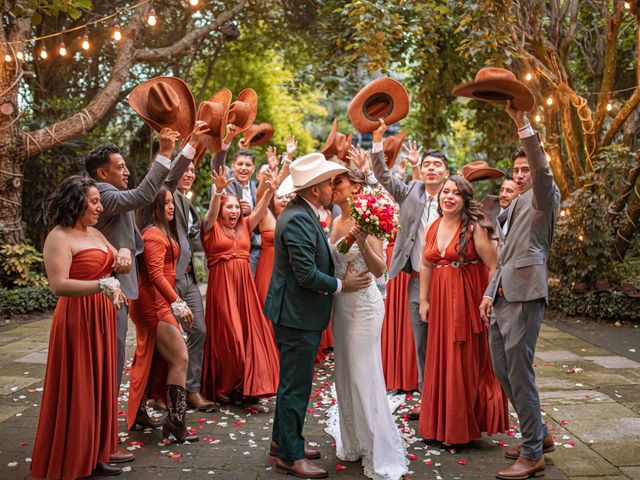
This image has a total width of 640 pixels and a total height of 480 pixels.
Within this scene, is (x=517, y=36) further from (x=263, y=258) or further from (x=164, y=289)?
(x=164, y=289)

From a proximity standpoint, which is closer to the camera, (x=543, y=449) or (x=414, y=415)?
(x=543, y=449)

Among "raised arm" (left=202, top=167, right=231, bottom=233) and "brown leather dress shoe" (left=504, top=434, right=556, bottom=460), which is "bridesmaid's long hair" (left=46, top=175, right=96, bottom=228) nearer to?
"raised arm" (left=202, top=167, right=231, bottom=233)

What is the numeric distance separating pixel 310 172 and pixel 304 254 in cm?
56

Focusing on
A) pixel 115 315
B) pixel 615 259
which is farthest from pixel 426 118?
pixel 115 315

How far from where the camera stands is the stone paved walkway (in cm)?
428

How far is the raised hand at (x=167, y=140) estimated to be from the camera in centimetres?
461

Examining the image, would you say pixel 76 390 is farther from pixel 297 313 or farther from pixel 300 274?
pixel 300 274

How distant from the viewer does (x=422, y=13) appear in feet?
36.0

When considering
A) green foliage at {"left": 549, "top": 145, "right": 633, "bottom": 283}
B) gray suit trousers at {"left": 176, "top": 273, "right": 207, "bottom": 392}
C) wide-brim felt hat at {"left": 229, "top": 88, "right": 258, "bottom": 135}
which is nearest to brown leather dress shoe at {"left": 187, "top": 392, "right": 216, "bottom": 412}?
gray suit trousers at {"left": 176, "top": 273, "right": 207, "bottom": 392}

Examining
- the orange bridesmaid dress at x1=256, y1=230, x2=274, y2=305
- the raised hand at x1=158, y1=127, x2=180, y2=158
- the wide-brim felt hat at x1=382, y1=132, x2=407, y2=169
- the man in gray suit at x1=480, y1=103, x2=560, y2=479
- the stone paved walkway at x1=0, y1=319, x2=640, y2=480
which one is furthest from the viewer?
the wide-brim felt hat at x1=382, y1=132, x2=407, y2=169

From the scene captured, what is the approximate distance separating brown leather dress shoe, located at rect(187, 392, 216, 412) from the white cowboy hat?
7.32 feet

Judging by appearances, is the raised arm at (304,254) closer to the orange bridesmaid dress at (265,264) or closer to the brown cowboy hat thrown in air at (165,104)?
the brown cowboy hat thrown in air at (165,104)

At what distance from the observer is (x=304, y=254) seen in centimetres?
402

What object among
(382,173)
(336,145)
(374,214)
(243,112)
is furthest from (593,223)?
(374,214)
